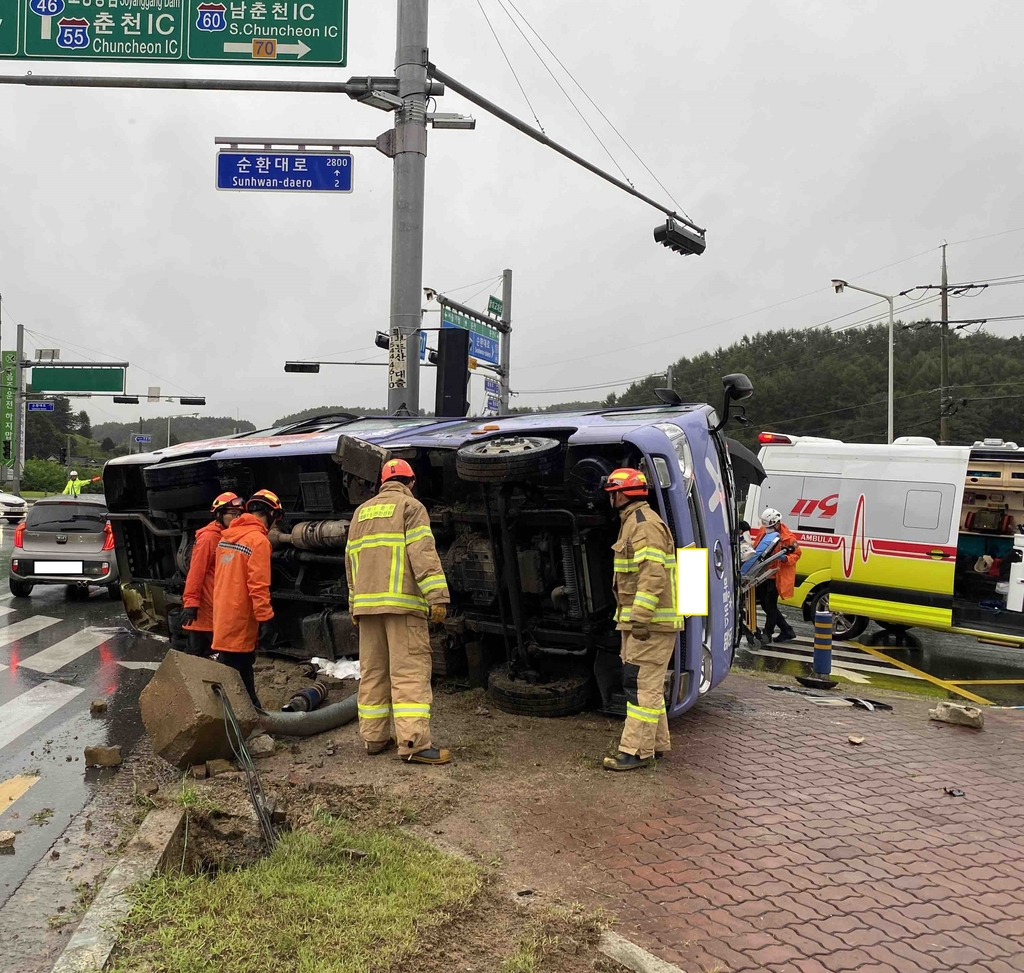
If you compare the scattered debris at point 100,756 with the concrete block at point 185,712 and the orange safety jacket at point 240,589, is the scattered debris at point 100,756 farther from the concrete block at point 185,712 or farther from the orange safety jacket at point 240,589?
the orange safety jacket at point 240,589

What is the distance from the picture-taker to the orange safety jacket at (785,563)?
33.6 ft

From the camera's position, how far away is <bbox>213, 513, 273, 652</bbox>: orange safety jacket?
5.55 m

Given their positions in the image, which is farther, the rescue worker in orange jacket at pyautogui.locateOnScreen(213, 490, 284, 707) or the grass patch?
the rescue worker in orange jacket at pyautogui.locateOnScreen(213, 490, 284, 707)

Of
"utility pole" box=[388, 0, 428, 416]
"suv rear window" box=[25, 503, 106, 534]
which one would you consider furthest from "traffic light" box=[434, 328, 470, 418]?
"suv rear window" box=[25, 503, 106, 534]

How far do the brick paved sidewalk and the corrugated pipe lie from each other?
1.82 meters

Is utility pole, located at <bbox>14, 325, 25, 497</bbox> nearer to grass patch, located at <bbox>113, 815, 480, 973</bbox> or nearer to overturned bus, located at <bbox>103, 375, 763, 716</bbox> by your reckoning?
overturned bus, located at <bbox>103, 375, 763, 716</bbox>

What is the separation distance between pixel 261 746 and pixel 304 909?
2002mm

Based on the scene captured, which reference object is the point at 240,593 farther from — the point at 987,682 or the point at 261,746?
the point at 987,682

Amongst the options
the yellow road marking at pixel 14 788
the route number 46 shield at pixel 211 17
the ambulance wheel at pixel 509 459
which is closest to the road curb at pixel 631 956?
the ambulance wheel at pixel 509 459

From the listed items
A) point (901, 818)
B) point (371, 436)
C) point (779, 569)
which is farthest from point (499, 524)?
point (779, 569)

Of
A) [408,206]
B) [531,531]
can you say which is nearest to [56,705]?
[531,531]

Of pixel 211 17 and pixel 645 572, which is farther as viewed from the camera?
pixel 211 17

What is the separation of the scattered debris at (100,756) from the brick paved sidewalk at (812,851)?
8.27 ft

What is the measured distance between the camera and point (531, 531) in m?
5.86
